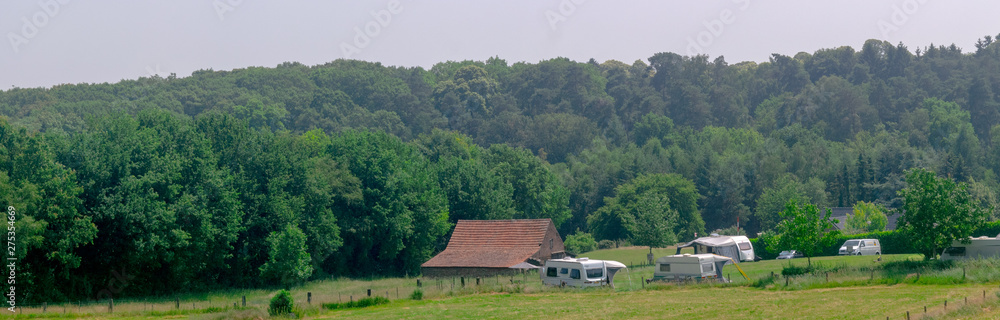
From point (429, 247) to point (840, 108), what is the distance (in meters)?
89.8

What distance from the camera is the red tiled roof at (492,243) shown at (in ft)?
183

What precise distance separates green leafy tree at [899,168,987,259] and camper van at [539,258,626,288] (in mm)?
14880

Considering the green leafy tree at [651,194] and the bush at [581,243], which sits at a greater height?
the green leafy tree at [651,194]

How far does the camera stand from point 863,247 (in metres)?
56.7

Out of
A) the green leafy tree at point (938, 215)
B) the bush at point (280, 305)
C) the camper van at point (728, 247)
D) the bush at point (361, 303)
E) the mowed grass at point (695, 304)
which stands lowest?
the mowed grass at point (695, 304)

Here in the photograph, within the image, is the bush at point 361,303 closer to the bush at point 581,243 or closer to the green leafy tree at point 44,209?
the green leafy tree at point 44,209

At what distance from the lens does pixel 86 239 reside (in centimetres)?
4153

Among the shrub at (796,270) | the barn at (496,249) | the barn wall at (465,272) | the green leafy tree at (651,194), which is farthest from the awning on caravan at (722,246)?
the green leafy tree at (651,194)

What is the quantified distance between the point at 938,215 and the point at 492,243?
2732 centimetres

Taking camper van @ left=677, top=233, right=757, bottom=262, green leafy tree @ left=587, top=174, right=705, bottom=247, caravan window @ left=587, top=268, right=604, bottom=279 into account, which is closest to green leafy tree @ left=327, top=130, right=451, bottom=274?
camper van @ left=677, top=233, right=757, bottom=262

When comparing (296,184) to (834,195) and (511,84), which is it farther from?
(511,84)

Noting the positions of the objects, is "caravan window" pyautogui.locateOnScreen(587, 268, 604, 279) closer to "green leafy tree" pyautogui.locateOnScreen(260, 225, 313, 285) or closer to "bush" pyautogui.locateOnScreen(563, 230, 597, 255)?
"green leafy tree" pyautogui.locateOnScreen(260, 225, 313, 285)

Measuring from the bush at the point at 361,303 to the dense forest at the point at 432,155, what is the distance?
11.4 meters

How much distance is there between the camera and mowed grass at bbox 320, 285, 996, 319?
29.7 metres
